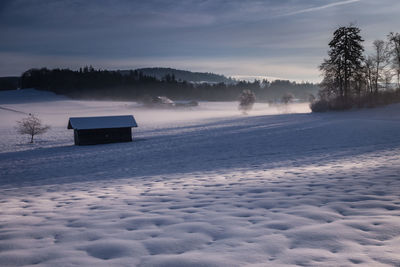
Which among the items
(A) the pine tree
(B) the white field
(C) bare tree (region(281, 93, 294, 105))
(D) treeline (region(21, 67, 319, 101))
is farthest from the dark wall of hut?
(D) treeline (region(21, 67, 319, 101))

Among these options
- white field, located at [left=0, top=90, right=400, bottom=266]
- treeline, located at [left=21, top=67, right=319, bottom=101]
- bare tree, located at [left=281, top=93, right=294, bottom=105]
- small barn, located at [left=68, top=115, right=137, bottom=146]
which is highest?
treeline, located at [left=21, top=67, right=319, bottom=101]

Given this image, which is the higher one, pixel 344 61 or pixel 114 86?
pixel 114 86

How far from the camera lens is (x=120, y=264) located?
339 centimetres

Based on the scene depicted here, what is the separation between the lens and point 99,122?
34625 mm

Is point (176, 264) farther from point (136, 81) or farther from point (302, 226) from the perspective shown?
point (136, 81)

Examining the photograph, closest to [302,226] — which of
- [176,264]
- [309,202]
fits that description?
[309,202]

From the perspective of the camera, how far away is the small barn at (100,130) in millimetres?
32594

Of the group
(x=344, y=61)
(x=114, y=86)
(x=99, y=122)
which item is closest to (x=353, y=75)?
(x=344, y=61)

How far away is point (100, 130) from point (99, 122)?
4.92 ft

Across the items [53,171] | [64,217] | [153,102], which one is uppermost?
[153,102]

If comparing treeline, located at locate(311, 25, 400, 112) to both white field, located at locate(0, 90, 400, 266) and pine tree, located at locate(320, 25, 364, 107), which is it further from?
white field, located at locate(0, 90, 400, 266)

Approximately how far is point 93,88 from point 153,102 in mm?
48414

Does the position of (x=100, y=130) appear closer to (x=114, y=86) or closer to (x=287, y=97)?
(x=287, y=97)

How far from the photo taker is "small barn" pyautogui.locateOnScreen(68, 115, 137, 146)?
32.6 metres
